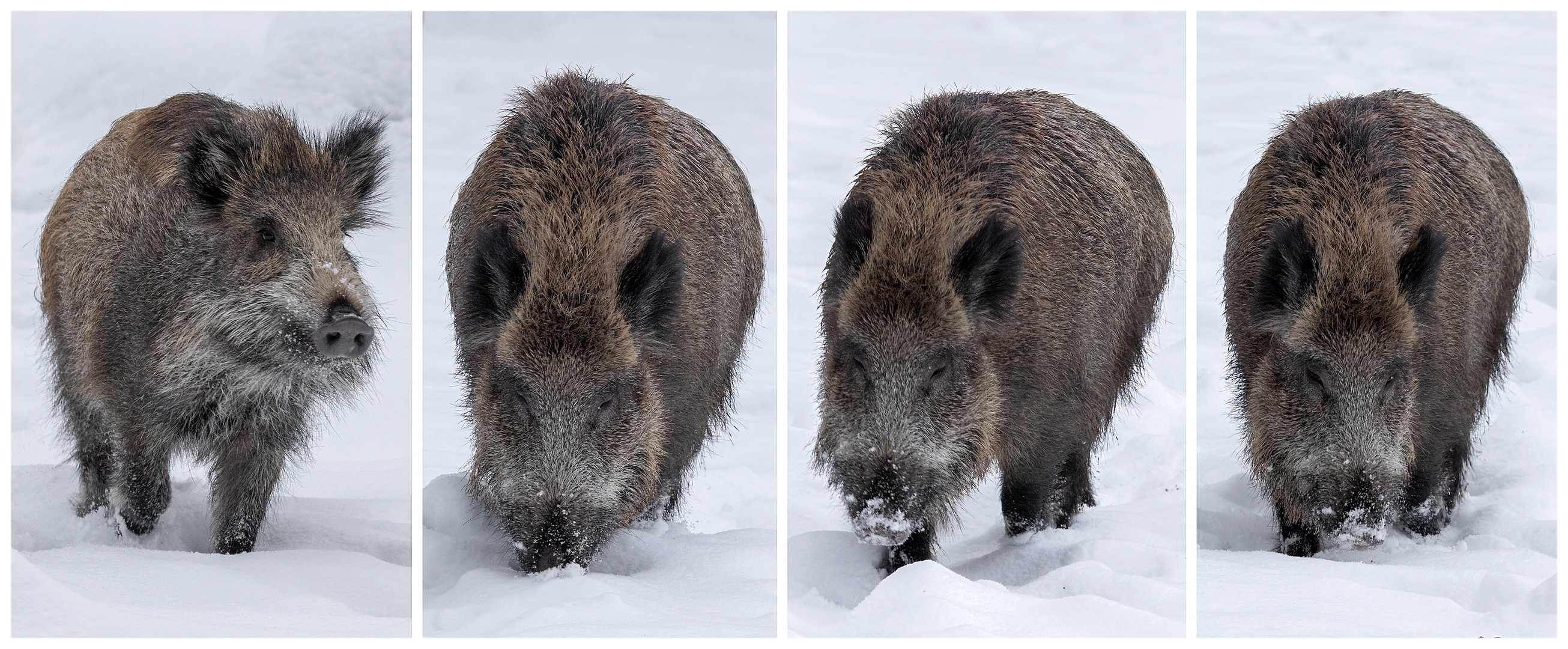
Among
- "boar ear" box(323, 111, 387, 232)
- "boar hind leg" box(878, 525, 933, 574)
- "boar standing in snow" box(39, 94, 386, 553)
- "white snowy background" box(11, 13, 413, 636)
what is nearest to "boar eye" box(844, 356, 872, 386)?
"boar hind leg" box(878, 525, 933, 574)

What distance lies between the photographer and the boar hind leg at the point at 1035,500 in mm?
5215

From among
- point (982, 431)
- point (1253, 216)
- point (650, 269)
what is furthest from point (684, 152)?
point (1253, 216)

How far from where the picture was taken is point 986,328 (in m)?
4.70

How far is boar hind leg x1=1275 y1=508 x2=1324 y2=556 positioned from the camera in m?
4.90

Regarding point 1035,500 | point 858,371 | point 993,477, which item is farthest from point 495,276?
point 1035,500

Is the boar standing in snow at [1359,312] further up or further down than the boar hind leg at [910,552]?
further up

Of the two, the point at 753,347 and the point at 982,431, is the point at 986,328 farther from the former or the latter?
the point at 753,347

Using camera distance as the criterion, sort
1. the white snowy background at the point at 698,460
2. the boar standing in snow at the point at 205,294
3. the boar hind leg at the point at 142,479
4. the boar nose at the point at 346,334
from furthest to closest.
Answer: the boar hind leg at the point at 142,479 → the boar standing in snow at the point at 205,294 → the boar nose at the point at 346,334 → the white snowy background at the point at 698,460

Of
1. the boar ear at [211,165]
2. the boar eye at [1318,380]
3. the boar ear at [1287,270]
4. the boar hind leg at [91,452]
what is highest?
the boar ear at [211,165]

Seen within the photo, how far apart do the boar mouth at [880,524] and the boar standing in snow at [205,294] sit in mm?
1853

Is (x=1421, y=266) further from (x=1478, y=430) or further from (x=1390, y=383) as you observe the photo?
(x=1478, y=430)

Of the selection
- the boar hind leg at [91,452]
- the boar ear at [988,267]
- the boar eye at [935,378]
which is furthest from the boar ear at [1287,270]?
the boar hind leg at [91,452]

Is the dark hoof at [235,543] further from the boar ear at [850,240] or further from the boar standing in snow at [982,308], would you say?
the boar ear at [850,240]

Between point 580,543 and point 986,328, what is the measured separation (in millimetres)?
1584
